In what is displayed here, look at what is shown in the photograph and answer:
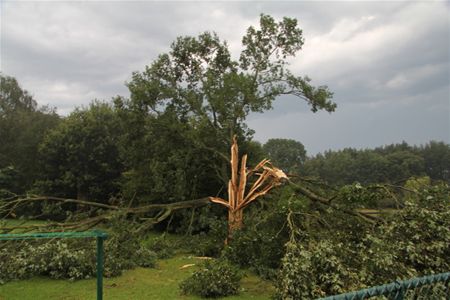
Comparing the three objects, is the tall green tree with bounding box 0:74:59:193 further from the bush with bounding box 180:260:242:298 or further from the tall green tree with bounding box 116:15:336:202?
the bush with bounding box 180:260:242:298

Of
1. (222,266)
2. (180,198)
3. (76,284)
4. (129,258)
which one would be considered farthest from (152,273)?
(180,198)

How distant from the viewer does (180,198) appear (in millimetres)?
11273

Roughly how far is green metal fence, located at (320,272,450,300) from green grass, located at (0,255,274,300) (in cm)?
317

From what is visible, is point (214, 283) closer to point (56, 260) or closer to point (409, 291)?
point (56, 260)

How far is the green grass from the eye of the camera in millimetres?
5703

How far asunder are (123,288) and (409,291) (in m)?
4.67

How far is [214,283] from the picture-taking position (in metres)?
5.58

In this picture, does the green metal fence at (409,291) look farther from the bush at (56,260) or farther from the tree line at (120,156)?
the bush at (56,260)

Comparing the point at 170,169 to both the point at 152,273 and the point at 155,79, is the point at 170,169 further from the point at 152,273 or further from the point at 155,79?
the point at 152,273

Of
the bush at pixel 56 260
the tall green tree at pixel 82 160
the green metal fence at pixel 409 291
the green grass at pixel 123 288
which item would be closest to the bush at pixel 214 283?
the green grass at pixel 123 288

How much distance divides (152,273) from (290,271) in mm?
3365

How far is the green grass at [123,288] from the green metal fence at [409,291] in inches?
125

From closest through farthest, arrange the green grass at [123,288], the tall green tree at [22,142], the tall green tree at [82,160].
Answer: the green grass at [123,288]
the tall green tree at [82,160]
the tall green tree at [22,142]

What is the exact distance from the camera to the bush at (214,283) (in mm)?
5590
